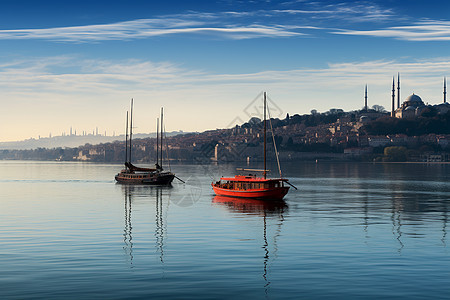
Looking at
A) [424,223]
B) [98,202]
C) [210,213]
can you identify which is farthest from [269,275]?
[98,202]

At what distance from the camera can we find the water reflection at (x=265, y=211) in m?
29.1

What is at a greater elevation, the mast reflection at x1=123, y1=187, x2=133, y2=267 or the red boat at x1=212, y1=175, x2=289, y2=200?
the red boat at x1=212, y1=175, x2=289, y2=200

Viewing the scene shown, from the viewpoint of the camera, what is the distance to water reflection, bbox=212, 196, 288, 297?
29.1m

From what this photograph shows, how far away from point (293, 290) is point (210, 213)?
31343mm

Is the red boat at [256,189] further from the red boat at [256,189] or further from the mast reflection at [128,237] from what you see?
the mast reflection at [128,237]

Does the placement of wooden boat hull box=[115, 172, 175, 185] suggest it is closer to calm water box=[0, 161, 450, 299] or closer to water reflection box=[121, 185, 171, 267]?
water reflection box=[121, 185, 171, 267]

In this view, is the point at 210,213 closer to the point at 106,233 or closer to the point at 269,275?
the point at 106,233

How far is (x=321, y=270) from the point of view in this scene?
25500 mm

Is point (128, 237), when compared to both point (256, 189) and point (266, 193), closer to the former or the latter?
point (266, 193)

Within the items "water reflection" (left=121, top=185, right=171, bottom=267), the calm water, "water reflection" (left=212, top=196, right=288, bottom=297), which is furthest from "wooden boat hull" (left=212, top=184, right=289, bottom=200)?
the calm water

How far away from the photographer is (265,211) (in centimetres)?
5559

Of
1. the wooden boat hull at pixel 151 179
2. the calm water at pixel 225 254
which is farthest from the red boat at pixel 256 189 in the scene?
the wooden boat hull at pixel 151 179

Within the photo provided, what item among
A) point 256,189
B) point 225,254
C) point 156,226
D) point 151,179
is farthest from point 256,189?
point 151,179

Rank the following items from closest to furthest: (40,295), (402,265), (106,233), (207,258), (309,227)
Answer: (40,295) < (402,265) < (207,258) < (106,233) < (309,227)
